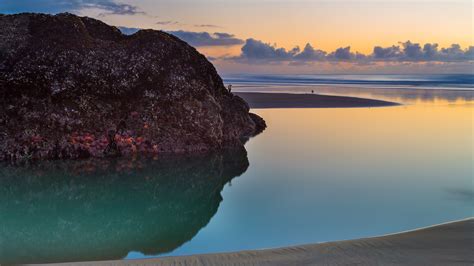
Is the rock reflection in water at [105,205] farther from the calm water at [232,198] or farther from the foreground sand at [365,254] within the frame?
the foreground sand at [365,254]

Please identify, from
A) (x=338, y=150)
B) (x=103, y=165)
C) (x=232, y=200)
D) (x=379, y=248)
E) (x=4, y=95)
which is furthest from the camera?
(x=338, y=150)

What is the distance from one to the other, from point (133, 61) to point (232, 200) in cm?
784

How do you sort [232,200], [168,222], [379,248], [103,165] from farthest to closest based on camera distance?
[103,165] → [232,200] → [168,222] → [379,248]

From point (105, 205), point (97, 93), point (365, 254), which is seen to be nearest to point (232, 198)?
point (105, 205)

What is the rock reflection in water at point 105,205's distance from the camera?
772 centimetres

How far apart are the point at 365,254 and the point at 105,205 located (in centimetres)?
518

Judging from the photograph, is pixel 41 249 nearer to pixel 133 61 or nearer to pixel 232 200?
pixel 232 200

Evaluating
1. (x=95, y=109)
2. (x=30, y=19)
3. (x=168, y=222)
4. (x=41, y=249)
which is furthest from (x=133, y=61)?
(x=41, y=249)

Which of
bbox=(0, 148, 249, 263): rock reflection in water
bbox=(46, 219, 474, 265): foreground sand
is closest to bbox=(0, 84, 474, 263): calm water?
bbox=(0, 148, 249, 263): rock reflection in water

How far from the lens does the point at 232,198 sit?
10.6 m

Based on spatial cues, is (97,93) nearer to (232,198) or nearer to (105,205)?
(105,205)

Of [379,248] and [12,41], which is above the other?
[12,41]

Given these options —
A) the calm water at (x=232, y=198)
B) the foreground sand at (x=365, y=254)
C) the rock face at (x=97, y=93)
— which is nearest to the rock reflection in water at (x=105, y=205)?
the calm water at (x=232, y=198)

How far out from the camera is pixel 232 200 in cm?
1046
